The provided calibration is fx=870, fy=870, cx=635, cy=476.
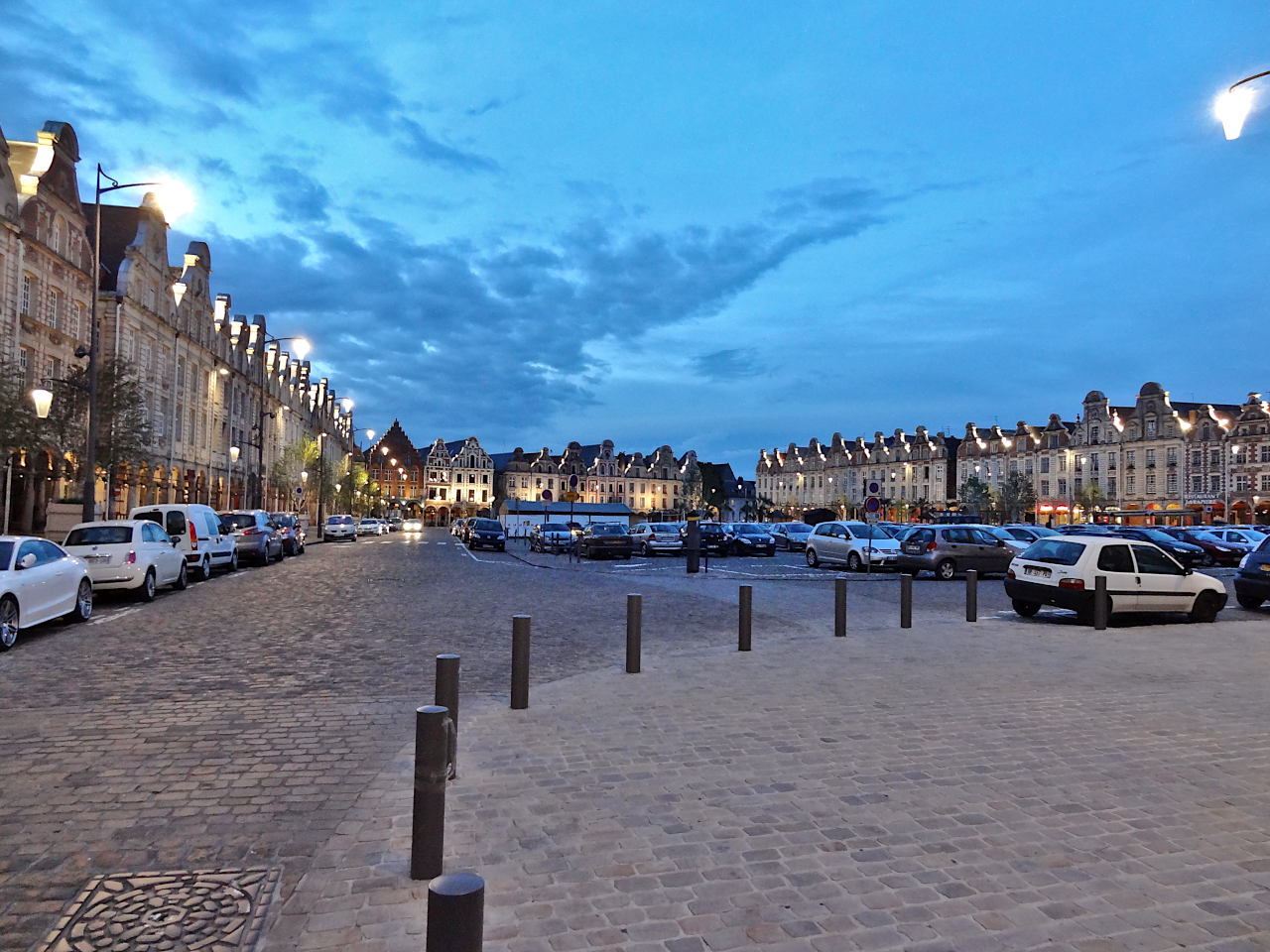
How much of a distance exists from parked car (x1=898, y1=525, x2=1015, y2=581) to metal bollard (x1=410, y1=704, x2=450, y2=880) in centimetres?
2384

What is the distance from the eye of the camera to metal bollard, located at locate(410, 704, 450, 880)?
152 inches

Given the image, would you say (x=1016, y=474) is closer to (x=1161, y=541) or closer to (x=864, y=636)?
(x=1161, y=541)

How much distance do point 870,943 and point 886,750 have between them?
9.55 ft

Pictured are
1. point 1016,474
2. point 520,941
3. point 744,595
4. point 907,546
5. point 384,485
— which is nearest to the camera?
point 520,941

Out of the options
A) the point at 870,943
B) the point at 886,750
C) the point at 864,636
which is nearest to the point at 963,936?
the point at 870,943

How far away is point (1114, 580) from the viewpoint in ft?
47.3

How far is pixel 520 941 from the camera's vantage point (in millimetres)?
3395

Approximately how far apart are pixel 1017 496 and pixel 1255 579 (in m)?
80.8

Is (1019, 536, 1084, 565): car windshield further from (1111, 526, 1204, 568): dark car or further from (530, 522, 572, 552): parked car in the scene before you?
(530, 522, 572, 552): parked car

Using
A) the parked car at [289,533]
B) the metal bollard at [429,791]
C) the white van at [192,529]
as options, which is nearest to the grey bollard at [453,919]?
the metal bollard at [429,791]

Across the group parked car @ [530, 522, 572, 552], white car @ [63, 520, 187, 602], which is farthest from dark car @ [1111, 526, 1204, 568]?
white car @ [63, 520, 187, 602]

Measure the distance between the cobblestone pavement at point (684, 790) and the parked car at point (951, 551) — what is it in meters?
14.8

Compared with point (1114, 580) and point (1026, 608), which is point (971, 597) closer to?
point (1026, 608)

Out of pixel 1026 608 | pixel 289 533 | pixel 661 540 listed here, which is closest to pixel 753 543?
pixel 661 540
